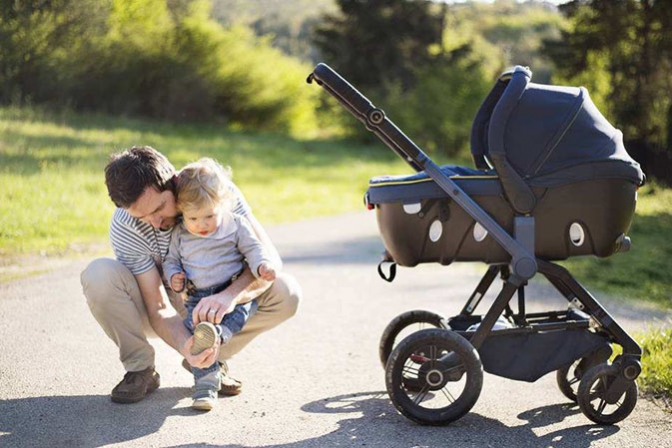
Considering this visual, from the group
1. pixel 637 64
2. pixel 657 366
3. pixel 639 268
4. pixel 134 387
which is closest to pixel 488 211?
pixel 657 366

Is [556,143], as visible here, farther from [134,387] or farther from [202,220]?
[134,387]

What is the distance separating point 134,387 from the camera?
4395 mm

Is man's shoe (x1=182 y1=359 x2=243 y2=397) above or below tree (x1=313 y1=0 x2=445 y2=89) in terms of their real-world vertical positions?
below

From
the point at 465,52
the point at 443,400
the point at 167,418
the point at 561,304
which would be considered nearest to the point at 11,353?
the point at 167,418

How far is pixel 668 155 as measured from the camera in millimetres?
15328

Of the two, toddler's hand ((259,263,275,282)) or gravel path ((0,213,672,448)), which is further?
toddler's hand ((259,263,275,282))

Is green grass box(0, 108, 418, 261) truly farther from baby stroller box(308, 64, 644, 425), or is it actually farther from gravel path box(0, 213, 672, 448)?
baby stroller box(308, 64, 644, 425)

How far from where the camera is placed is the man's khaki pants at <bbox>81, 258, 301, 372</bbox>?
432cm

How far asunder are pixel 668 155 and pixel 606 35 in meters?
3.77

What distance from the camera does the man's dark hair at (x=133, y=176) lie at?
414 centimetres

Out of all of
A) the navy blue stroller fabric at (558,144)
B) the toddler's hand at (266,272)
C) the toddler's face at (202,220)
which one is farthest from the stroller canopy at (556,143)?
the toddler's face at (202,220)

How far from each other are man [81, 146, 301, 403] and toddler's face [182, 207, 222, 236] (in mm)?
103

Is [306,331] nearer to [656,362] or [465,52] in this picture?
[656,362]

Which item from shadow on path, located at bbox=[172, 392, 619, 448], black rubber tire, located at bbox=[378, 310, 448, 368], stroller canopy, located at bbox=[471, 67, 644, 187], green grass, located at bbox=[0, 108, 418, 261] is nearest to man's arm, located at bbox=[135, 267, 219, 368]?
shadow on path, located at bbox=[172, 392, 619, 448]
